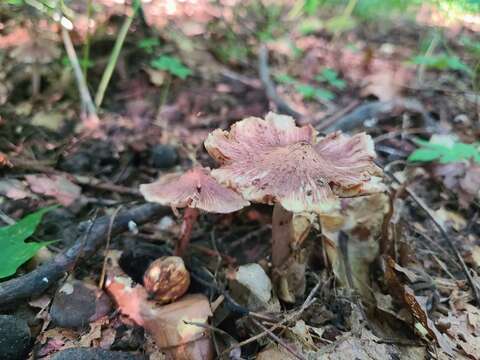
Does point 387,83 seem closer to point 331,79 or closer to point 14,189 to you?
point 331,79

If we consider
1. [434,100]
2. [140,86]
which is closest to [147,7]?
[140,86]

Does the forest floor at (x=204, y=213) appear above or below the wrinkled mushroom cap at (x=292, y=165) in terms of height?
below

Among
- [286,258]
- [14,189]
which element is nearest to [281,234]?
[286,258]

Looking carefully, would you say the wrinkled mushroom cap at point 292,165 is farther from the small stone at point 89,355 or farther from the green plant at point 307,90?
the green plant at point 307,90

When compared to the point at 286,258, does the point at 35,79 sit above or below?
above

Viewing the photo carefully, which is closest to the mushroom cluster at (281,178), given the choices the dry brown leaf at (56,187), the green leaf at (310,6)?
the dry brown leaf at (56,187)

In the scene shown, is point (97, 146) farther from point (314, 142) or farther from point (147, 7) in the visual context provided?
point (147, 7)

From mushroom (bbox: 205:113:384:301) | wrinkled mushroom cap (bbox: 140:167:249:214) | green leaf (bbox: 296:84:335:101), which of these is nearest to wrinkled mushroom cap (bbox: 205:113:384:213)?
mushroom (bbox: 205:113:384:301)
